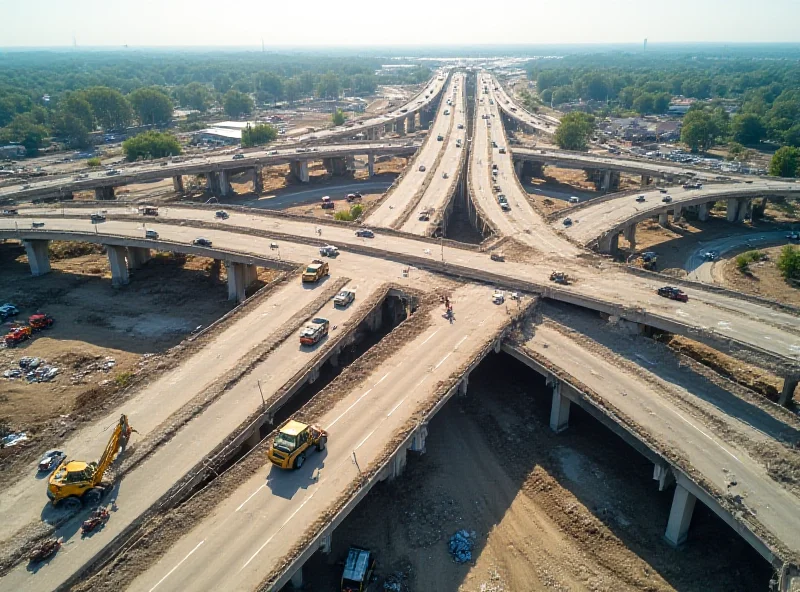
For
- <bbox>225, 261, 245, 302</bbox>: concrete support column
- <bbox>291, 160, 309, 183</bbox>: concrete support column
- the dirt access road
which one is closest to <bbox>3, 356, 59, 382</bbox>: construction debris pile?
<bbox>225, 261, 245, 302</bbox>: concrete support column

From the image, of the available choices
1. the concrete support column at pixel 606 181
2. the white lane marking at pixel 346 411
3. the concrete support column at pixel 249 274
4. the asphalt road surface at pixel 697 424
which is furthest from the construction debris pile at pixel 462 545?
the concrete support column at pixel 606 181

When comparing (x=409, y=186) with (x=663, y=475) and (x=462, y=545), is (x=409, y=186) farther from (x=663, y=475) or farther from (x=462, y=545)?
(x=462, y=545)

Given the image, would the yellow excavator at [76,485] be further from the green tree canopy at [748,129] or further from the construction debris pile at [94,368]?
the green tree canopy at [748,129]

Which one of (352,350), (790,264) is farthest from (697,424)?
(790,264)

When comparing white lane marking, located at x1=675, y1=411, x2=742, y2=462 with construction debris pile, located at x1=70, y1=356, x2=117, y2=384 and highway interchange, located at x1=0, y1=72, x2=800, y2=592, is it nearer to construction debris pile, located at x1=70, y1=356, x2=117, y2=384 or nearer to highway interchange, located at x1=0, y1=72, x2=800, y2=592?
highway interchange, located at x1=0, y1=72, x2=800, y2=592

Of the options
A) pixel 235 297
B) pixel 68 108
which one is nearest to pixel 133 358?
→ pixel 235 297

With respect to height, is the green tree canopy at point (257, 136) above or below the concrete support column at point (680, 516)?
above
